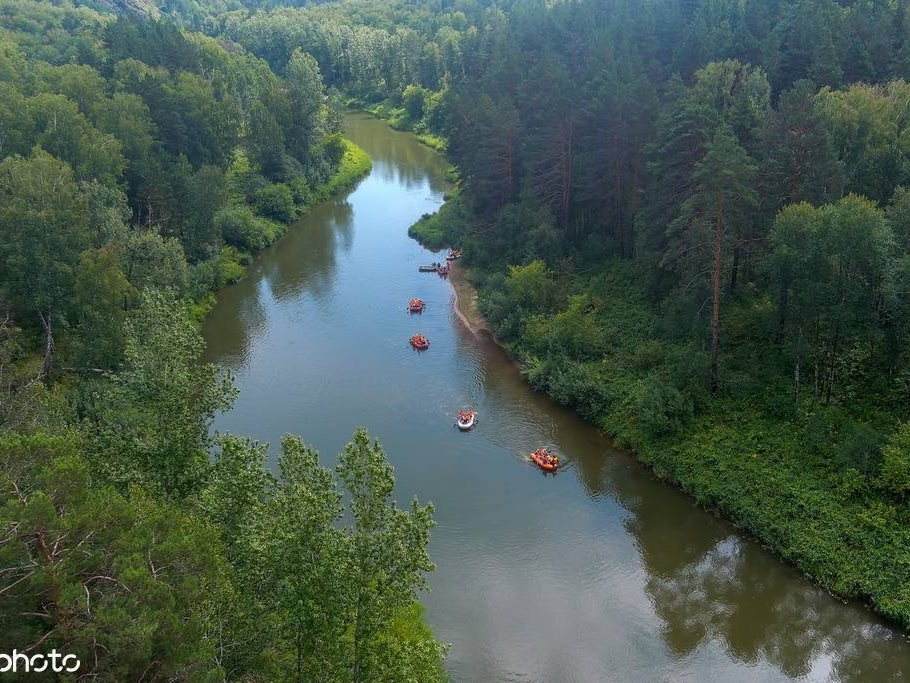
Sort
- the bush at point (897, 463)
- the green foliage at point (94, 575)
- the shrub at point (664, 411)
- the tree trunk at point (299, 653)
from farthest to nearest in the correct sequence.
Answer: the shrub at point (664, 411) < the bush at point (897, 463) < the tree trunk at point (299, 653) < the green foliage at point (94, 575)

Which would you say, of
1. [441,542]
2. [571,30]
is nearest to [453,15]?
[571,30]

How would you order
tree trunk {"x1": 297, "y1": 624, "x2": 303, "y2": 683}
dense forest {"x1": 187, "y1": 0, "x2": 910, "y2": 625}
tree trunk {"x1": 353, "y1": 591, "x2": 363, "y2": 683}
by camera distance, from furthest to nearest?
dense forest {"x1": 187, "y1": 0, "x2": 910, "y2": 625} → tree trunk {"x1": 297, "y1": 624, "x2": 303, "y2": 683} → tree trunk {"x1": 353, "y1": 591, "x2": 363, "y2": 683}

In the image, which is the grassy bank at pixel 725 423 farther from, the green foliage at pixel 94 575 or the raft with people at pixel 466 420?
the green foliage at pixel 94 575

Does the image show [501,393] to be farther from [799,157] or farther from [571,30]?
[571,30]

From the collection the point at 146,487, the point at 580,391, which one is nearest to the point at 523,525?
the point at 580,391

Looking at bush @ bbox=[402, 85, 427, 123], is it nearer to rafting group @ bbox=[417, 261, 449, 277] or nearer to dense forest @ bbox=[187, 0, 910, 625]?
dense forest @ bbox=[187, 0, 910, 625]

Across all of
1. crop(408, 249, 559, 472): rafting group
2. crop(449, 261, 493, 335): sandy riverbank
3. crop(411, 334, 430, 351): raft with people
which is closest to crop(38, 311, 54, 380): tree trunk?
crop(408, 249, 559, 472): rafting group

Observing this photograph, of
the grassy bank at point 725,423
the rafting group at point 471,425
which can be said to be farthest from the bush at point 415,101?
the rafting group at point 471,425
